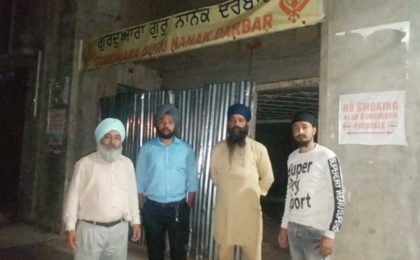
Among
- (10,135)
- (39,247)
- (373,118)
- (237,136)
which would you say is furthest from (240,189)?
(10,135)

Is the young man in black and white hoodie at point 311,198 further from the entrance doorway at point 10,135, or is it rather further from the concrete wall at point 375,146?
the entrance doorway at point 10,135

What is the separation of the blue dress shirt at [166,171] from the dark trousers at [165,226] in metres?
0.08

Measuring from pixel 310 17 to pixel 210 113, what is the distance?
6.67 ft

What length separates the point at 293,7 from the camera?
4.22 metres

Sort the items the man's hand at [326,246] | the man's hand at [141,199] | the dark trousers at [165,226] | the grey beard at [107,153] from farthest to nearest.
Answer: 1. the man's hand at [141,199]
2. the dark trousers at [165,226]
3. the grey beard at [107,153]
4. the man's hand at [326,246]

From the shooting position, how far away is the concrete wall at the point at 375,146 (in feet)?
11.4

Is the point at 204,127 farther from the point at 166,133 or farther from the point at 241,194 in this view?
the point at 241,194

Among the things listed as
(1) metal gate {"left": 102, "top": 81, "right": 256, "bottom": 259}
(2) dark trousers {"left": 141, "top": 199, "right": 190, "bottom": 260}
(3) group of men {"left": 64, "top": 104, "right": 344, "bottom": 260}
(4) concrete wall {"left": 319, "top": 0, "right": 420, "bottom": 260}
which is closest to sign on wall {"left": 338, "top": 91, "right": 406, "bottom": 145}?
(4) concrete wall {"left": 319, "top": 0, "right": 420, "bottom": 260}

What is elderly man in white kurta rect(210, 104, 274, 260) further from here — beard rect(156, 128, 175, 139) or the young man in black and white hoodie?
beard rect(156, 128, 175, 139)

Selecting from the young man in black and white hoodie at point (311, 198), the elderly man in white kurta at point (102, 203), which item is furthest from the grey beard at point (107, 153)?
the young man in black and white hoodie at point (311, 198)

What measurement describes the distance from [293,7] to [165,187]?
2154mm

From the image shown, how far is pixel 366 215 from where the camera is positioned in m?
3.68

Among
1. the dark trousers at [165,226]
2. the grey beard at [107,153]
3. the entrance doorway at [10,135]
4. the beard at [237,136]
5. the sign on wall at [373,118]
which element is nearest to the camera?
the sign on wall at [373,118]

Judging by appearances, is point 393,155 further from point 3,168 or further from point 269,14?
point 3,168
